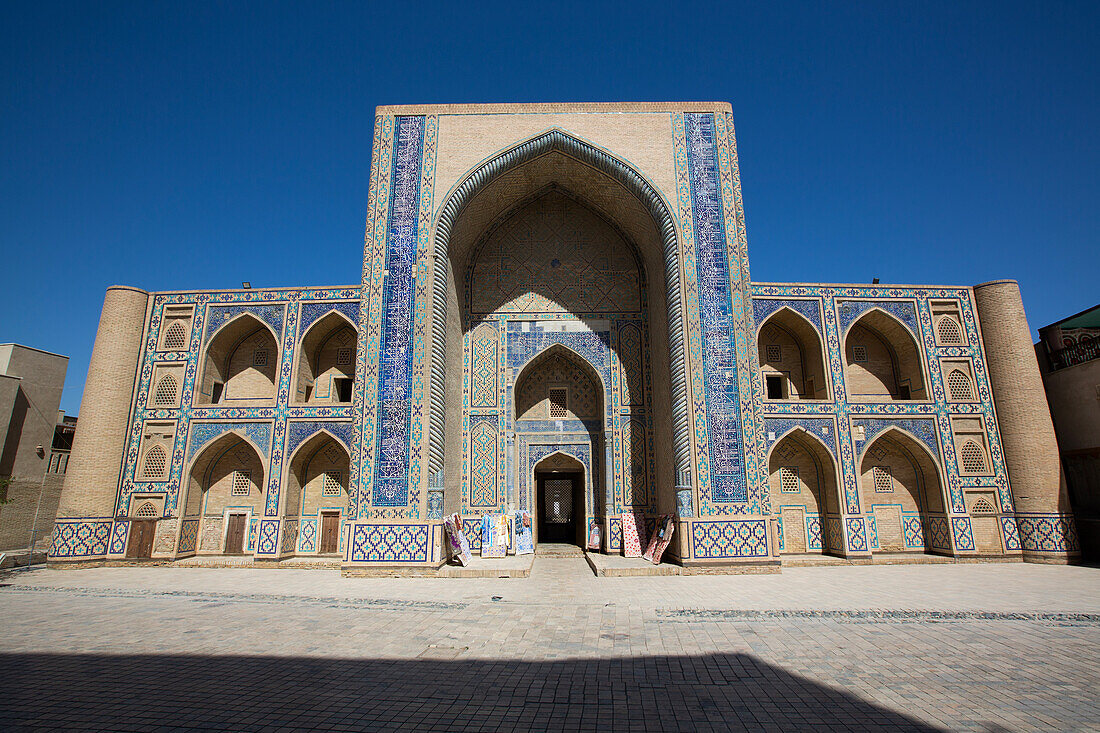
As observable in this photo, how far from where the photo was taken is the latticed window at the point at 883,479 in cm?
1167

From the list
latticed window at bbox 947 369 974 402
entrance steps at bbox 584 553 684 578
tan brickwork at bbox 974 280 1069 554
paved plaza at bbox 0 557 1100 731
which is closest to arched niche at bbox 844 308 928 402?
latticed window at bbox 947 369 974 402

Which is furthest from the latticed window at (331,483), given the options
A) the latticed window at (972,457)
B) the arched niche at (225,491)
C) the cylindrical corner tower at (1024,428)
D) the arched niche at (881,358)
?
the cylindrical corner tower at (1024,428)

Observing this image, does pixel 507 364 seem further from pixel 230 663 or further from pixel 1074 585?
pixel 1074 585

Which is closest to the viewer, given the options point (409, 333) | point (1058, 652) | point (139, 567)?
point (1058, 652)

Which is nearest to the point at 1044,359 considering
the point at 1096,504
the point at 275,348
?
the point at 1096,504

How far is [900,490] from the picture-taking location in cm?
1168

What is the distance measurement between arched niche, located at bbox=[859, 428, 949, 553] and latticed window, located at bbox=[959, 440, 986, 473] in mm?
623

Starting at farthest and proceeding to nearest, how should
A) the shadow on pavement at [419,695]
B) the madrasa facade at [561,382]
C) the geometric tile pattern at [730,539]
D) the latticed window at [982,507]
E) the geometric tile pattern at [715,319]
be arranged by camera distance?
the latticed window at [982,507]
the madrasa facade at [561,382]
the geometric tile pattern at [715,319]
the geometric tile pattern at [730,539]
the shadow on pavement at [419,695]

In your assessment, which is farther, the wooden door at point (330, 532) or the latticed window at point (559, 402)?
the latticed window at point (559, 402)

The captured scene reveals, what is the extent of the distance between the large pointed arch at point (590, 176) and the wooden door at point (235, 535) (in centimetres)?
519

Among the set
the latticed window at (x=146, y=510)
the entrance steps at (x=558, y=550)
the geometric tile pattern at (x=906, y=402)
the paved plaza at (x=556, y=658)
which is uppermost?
the geometric tile pattern at (x=906, y=402)

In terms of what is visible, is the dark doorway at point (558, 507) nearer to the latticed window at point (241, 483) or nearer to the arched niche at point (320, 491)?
the arched niche at point (320, 491)

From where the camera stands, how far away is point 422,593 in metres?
7.37

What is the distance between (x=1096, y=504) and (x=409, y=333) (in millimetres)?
14602
